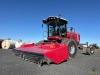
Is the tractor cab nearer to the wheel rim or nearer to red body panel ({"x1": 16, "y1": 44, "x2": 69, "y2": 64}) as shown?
the wheel rim

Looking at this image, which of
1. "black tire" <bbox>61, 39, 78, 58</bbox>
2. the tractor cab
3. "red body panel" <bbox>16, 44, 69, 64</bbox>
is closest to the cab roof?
the tractor cab

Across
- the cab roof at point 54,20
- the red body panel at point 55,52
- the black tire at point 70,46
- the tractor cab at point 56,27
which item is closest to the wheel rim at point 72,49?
the black tire at point 70,46

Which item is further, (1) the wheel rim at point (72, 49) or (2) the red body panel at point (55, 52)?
(1) the wheel rim at point (72, 49)

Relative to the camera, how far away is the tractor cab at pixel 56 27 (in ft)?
40.2

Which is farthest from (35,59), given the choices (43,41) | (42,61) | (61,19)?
(61,19)

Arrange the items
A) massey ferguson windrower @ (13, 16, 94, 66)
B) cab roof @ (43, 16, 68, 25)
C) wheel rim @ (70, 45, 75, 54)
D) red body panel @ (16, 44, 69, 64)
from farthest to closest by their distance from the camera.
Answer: cab roof @ (43, 16, 68, 25)
wheel rim @ (70, 45, 75, 54)
massey ferguson windrower @ (13, 16, 94, 66)
red body panel @ (16, 44, 69, 64)

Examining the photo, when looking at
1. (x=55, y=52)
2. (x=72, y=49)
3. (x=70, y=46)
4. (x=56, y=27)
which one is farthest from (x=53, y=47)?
(x=56, y=27)

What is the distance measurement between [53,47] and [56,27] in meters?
3.87

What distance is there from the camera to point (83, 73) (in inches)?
270

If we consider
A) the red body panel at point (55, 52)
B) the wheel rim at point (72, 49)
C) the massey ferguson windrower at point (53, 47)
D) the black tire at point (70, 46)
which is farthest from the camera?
the wheel rim at point (72, 49)

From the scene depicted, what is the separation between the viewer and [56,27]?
1257cm

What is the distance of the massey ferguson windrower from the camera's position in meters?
8.23

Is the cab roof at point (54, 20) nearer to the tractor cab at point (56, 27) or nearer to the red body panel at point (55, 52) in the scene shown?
the tractor cab at point (56, 27)

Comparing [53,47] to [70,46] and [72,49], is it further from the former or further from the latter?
[72,49]
